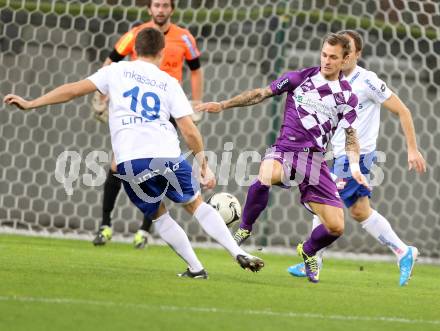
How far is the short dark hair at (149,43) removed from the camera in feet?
21.4

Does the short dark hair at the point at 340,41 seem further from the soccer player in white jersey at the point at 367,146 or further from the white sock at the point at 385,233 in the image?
the white sock at the point at 385,233

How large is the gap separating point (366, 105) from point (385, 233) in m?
1.00

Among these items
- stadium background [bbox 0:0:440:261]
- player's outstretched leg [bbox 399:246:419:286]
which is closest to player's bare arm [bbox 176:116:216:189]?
player's outstretched leg [bbox 399:246:419:286]

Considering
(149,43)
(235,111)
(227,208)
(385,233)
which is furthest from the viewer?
(235,111)

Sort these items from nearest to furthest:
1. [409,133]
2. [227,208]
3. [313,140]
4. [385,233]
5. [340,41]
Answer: [340,41]
[313,140]
[227,208]
[409,133]
[385,233]

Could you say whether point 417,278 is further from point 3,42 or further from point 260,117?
point 3,42

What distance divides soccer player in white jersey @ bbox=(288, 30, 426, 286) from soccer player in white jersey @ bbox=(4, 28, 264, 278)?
1.55 metres

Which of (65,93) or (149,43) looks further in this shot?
(149,43)

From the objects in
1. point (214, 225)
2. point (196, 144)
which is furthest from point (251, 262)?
point (196, 144)

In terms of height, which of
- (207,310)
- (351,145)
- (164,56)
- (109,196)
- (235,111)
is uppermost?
(164,56)

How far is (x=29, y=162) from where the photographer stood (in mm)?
11359

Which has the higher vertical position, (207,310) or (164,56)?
(164,56)

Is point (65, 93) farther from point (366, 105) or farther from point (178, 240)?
point (366, 105)

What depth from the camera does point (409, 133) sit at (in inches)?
299
